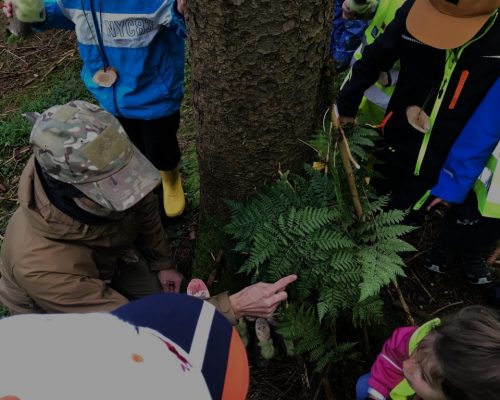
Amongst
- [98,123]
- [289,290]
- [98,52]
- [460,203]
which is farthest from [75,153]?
[460,203]

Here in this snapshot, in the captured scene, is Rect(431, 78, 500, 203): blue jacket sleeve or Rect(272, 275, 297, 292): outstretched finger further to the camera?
Rect(431, 78, 500, 203): blue jacket sleeve

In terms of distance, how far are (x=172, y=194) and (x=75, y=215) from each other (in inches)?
69.4

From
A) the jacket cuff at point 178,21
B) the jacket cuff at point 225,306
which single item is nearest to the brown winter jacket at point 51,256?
the jacket cuff at point 225,306

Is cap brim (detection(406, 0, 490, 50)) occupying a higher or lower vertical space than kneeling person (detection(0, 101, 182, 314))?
higher

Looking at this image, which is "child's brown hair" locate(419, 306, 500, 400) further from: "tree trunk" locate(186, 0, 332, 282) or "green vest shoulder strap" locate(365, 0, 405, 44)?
"green vest shoulder strap" locate(365, 0, 405, 44)

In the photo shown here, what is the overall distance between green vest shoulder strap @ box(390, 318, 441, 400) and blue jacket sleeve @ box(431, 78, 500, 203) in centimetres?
88

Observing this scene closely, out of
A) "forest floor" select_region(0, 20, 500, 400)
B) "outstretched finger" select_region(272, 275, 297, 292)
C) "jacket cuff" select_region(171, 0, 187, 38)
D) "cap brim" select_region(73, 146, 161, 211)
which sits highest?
"jacket cuff" select_region(171, 0, 187, 38)

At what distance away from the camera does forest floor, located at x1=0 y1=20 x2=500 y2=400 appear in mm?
2672

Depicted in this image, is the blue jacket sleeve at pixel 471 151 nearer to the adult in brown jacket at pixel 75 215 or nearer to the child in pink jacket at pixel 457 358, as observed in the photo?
the child in pink jacket at pixel 457 358

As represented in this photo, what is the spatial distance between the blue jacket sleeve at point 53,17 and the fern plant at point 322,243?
1.90 m

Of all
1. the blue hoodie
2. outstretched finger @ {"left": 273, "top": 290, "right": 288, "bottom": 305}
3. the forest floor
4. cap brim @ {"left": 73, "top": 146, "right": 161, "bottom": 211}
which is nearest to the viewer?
cap brim @ {"left": 73, "top": 146, "right": 161, "bottom": 211}

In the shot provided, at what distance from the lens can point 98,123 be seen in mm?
1962

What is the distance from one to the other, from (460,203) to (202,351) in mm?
2107

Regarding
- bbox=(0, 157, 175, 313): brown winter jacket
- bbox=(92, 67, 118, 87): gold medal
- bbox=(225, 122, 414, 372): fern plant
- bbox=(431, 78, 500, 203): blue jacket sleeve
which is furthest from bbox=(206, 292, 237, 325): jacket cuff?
bbox=(92, 67, 118, 87): gold medal
